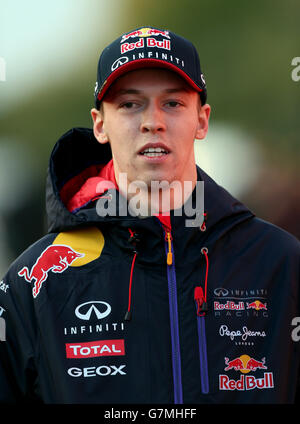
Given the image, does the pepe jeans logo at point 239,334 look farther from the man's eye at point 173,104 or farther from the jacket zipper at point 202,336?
the man's eye at point 173,104

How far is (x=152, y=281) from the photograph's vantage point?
1.75 metres

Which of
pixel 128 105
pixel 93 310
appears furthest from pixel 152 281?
pixel 128 105

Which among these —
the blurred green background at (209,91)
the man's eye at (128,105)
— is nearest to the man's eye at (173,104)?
the man's eye at (128,105)

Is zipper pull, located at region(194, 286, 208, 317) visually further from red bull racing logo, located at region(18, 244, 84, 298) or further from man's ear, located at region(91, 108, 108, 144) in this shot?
man's ear, located at region(91, 108, 108, 144)

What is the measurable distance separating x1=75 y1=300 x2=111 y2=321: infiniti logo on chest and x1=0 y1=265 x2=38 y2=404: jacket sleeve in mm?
162

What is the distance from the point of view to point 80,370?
Answer: 170cm

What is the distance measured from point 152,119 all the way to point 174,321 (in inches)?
24.9

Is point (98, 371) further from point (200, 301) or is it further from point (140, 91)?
point (140, 91)

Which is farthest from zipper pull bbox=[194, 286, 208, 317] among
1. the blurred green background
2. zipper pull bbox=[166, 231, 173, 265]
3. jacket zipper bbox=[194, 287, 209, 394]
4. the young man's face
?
the blurred green background

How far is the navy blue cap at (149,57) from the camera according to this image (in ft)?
5.99

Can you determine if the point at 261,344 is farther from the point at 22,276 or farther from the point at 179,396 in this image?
the point at 22,276

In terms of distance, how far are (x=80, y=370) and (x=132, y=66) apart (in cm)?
97

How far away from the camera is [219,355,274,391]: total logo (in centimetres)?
168

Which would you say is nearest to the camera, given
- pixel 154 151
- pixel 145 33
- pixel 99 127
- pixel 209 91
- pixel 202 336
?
pixel 202 336
